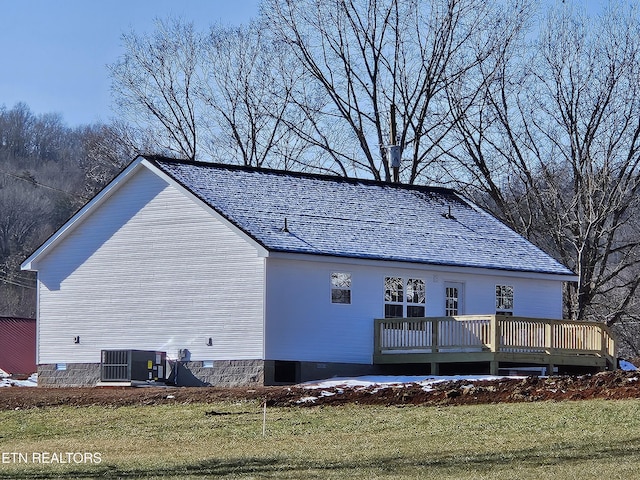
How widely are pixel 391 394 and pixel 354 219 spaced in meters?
11.0

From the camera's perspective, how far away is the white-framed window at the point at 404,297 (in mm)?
36531

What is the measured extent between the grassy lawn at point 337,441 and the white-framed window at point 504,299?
1224cm

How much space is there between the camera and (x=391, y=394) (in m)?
27.6

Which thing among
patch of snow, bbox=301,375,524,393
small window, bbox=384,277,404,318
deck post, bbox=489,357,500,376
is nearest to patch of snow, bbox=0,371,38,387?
patch of snow, bbox=301,375,524,393

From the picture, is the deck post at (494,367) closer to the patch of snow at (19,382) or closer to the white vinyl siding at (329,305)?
the white vinyl siding at (329,305)

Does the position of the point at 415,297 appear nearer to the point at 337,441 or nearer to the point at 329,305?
the point at 329,305

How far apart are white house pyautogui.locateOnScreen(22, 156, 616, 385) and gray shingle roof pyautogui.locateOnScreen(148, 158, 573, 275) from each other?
2.6 inches

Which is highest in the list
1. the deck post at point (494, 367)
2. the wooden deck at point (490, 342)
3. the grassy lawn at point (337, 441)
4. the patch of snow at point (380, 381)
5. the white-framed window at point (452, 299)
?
the white-framed window at point (452, 299)

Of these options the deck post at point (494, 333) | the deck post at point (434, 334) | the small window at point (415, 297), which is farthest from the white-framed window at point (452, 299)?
the deck post at point (494, 333)

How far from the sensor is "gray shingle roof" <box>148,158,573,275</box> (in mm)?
35406

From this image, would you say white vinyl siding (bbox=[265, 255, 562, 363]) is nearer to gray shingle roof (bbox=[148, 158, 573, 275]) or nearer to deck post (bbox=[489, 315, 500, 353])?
gray shingle roof (bbox=[148, 158, 573, 275])

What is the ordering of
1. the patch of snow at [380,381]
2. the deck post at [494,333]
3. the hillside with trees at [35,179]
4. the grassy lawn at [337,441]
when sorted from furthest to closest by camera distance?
1. the hillside with trees at [35,179]
2. the deck post at [494,333]
3. the patch of snow at [380,381]
4. the grassy lawn at [337,441]

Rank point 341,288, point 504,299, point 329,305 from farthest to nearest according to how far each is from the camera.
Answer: point 504,299 < point 341,288 < point 329,305

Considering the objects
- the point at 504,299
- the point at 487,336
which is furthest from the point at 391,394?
the point at 504,299
